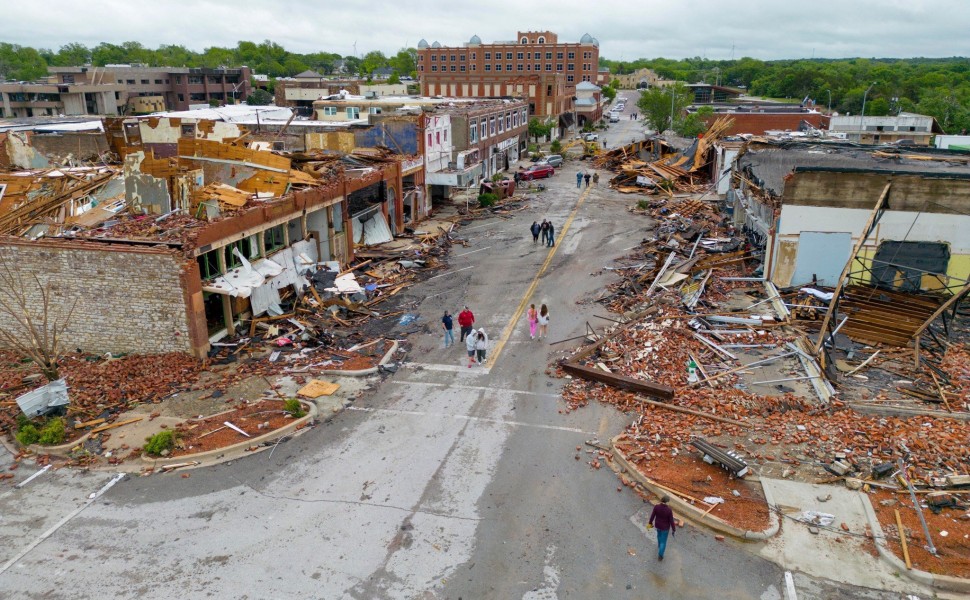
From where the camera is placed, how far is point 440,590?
1047 centimetres

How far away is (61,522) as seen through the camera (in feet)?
40.7

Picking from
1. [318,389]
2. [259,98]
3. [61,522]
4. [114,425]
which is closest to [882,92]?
[259,98]

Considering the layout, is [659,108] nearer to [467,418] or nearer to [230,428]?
[467,418]

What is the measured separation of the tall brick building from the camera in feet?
295

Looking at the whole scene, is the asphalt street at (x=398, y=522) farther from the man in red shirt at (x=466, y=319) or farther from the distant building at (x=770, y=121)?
the distant building at (x=770, y=121)

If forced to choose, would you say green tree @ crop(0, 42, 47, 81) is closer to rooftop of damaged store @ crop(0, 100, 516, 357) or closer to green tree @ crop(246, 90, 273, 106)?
green tree @ crop(246, 90, 273, 106)

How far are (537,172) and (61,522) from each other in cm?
4553

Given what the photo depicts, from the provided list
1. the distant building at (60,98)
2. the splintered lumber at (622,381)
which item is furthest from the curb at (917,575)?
the distant building at (60,98)

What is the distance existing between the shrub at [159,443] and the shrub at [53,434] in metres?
2.20

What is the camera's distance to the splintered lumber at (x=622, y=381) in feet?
53.0

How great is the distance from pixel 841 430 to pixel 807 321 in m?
6.35

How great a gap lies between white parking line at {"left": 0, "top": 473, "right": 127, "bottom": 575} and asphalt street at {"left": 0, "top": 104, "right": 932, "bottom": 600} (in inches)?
1.5

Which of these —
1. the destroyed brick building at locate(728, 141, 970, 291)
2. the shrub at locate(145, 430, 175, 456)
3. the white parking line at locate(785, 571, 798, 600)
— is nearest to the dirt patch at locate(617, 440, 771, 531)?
the white parking line at locate(785, 571, 798, 600)

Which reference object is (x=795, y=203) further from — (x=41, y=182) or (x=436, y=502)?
(x=41, y=182)
